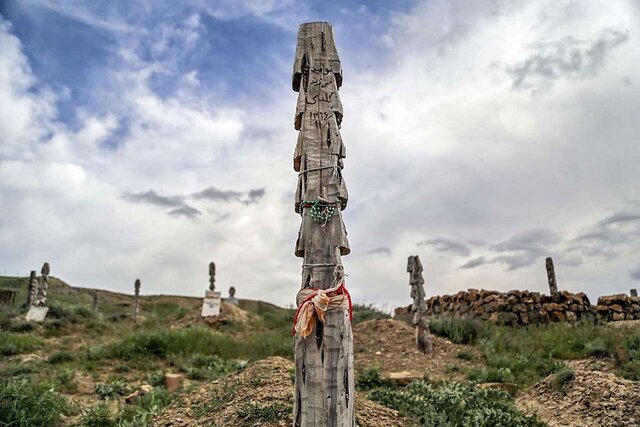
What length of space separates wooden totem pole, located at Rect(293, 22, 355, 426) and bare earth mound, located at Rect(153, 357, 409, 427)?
5.72ft

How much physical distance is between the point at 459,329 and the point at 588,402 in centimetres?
610

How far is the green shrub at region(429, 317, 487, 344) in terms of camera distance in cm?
1315

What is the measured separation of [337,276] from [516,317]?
530 inches

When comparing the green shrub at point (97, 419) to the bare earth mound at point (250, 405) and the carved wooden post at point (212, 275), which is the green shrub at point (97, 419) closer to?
the bare earth mound at point (250, 405)

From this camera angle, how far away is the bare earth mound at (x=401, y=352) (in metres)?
10.5

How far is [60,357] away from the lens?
11648mm

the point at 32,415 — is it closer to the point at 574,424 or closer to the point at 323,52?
the point at 323,52

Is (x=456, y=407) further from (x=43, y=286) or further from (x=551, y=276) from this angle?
(x=43, y=286)

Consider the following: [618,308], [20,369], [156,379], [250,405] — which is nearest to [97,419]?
[156,379]

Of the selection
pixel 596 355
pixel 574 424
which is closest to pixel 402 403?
pixel 574 424

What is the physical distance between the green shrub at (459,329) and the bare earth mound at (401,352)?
1.20 feet

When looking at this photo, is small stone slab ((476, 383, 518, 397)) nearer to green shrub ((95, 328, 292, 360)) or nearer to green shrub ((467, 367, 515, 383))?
green shrub ((467, 367, 515, 383))

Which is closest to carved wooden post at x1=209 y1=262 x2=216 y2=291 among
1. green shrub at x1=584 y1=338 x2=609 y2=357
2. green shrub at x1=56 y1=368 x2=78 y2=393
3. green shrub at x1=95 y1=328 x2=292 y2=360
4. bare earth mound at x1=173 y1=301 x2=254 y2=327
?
bare earth mound at x1=173 y1=301 x2=254 y2=327

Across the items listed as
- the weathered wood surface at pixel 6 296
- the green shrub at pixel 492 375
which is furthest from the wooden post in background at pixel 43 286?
the green shrub at pixel 492 375
